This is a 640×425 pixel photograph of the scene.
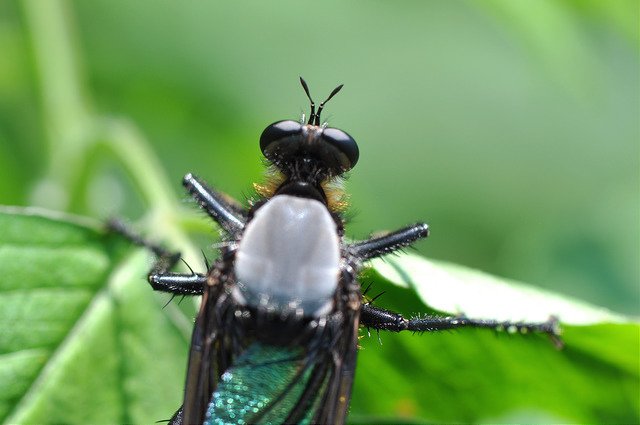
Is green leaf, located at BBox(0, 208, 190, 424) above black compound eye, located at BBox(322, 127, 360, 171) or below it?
below

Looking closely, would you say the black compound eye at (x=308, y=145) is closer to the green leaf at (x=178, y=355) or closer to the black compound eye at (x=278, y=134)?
the black compound eye at (x=278, y=134)

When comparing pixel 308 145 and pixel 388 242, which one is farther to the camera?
pixel 308 145

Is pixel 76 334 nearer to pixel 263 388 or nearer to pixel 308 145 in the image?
pixel 263 388

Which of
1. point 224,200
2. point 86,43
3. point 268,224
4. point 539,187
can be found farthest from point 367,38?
point 268,224

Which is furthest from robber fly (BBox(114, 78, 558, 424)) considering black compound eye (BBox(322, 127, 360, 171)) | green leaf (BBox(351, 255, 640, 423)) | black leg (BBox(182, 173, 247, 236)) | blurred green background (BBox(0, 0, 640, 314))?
blurred green background (BBox(0, 0, 640, 314))

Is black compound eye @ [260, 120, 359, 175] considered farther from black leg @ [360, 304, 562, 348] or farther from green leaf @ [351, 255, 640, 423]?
black leg @ [360, 304, 562, 348]

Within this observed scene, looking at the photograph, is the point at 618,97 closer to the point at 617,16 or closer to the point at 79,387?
the point at 617,16

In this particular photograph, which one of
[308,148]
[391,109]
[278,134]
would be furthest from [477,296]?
[391,109]

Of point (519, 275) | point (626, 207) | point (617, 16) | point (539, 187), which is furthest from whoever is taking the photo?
point (539, 187)
